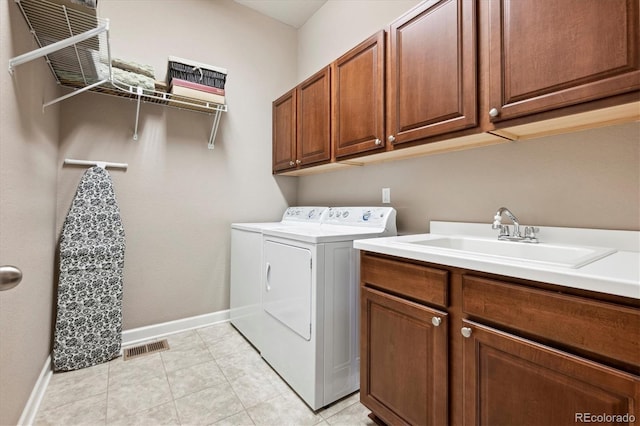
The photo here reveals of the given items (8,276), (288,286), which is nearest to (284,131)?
(288,286)

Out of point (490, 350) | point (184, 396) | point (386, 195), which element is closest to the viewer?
point (490, 350)

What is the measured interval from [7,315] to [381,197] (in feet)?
6.75

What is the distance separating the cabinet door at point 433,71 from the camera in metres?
1.28

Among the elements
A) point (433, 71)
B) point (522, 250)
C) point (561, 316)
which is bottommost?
point (561, 316)

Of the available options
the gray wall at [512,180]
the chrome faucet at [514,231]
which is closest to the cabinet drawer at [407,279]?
the chrome faucet at [514,231]

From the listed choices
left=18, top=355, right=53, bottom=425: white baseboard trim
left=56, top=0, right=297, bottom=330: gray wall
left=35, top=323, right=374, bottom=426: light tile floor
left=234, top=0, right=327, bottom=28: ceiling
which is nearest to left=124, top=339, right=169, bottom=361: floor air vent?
left=35, top=323, right=374, bottom=426: light tile floor

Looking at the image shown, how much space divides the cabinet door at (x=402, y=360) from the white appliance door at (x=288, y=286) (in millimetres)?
326

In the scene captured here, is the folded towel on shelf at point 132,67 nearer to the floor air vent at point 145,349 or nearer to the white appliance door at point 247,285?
the white appliance door at point 247,285

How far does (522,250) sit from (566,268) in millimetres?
548

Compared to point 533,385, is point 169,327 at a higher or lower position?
lower

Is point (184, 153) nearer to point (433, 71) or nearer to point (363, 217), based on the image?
point (363, 217)

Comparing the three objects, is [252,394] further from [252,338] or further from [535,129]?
[535,129]

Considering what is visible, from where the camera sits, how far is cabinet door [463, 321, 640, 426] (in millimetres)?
708

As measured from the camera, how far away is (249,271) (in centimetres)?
226
